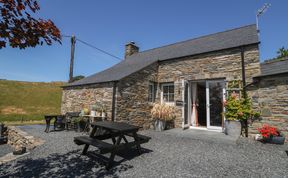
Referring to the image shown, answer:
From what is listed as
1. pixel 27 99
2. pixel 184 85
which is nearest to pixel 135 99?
pixel 184 85

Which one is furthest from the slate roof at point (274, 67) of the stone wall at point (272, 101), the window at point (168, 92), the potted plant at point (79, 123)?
the potted plant at point (79, 123)

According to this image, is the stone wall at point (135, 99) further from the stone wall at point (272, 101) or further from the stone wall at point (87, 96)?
the stone wall at point (272, 101)

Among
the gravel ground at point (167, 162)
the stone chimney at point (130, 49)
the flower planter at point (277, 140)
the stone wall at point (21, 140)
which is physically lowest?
the stone wall at point (21, 140)

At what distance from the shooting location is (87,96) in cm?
893

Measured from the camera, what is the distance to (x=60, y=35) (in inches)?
104

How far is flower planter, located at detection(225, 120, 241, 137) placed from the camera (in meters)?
6.44

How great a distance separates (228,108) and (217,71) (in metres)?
1.86

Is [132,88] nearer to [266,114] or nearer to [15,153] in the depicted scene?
[15,153]

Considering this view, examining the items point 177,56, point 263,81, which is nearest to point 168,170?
point 263,81

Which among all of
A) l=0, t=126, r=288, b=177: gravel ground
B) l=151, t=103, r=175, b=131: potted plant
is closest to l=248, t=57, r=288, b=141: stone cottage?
l=0, t=126, r=288, b=177: gravel ground

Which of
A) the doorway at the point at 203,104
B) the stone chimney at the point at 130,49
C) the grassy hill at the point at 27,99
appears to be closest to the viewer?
the doorway at the point at 203,104

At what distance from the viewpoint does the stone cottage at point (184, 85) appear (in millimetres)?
7254

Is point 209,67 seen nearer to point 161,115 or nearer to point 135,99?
point 161,115

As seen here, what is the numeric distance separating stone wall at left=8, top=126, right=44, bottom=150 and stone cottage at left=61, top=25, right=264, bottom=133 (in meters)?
2.85
